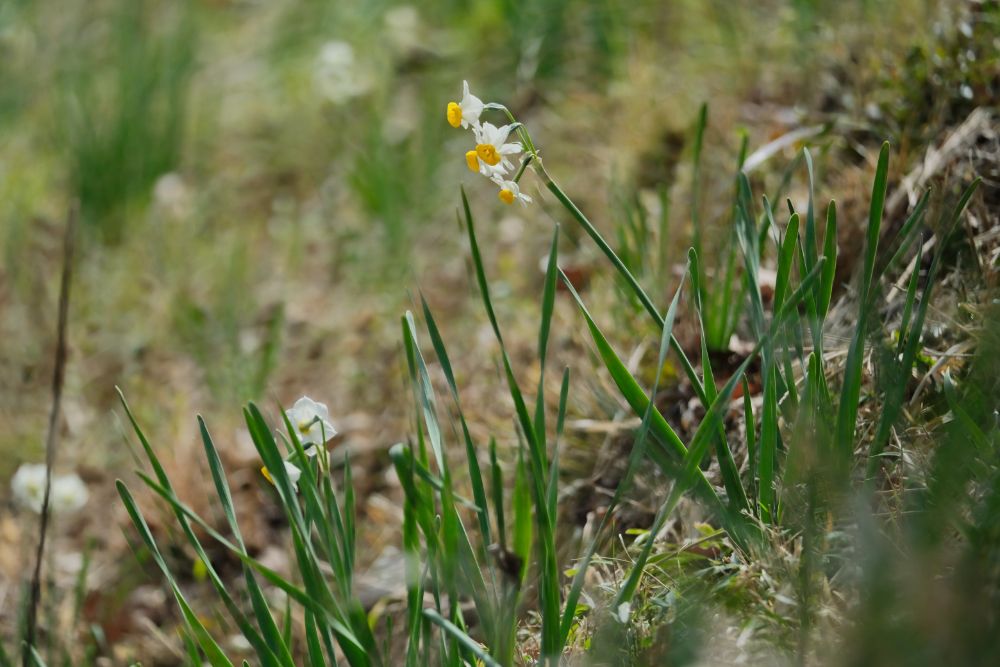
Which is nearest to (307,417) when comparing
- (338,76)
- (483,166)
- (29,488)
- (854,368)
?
(483,166)

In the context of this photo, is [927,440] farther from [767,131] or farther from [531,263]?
[531,263]

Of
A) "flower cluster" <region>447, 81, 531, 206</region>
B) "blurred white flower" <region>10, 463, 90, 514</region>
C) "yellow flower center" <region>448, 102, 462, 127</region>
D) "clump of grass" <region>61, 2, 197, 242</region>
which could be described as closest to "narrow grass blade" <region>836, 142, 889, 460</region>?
"flower cluster" <region>447, 81, 531, 206</region>

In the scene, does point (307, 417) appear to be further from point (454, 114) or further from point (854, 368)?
point (854, 368)

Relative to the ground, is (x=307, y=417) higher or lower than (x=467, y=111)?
lower

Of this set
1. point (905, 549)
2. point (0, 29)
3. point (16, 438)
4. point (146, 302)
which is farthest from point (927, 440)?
point (0, 29)

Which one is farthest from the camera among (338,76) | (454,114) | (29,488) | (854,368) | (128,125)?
(338,76)

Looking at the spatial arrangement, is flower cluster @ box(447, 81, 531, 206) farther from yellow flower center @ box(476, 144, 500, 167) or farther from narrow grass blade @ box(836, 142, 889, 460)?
narrow grass blade @ box(836, 142, 889, 460)

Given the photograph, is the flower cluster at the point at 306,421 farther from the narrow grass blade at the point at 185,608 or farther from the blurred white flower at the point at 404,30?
the blurred white flower at the point at 404,30
